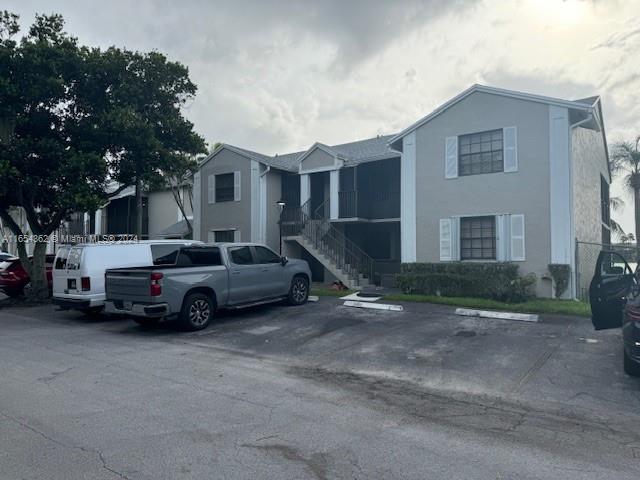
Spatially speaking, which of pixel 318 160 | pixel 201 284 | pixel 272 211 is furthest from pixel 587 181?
pixel 201 284

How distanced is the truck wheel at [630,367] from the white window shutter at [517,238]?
7.47 meters

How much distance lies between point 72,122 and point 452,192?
1272 cm

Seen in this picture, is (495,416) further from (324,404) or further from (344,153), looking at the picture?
(344,153)

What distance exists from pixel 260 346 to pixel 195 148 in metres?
10.9

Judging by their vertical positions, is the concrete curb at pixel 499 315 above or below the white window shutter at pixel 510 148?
below

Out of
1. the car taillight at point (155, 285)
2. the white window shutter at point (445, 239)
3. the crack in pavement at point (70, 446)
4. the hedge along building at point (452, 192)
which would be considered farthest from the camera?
the white window shutter at point (445, 239)

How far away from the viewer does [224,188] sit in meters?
21.6

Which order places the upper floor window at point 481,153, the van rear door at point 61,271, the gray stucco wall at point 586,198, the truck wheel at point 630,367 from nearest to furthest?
the truck wheel at point 630,367, the van rear door at point 61,271, the gray stucco wall at point 586,198, the upper floor window at point 481,153

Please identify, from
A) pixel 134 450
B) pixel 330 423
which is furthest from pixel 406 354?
pixel 134 450

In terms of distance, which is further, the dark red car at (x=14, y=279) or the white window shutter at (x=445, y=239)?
the dark red car at (x=14, y=279)

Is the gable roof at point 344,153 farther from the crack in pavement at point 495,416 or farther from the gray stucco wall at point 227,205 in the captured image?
the crack in pavement at point 495,416

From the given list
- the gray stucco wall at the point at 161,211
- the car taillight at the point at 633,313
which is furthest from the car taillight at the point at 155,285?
the gray stucco wall at the point at 161,211

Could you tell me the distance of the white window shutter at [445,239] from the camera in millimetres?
14602

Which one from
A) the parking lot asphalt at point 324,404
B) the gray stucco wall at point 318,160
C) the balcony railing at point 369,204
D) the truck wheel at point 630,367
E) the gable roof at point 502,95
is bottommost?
the parking lot asphalt at point 324,404
